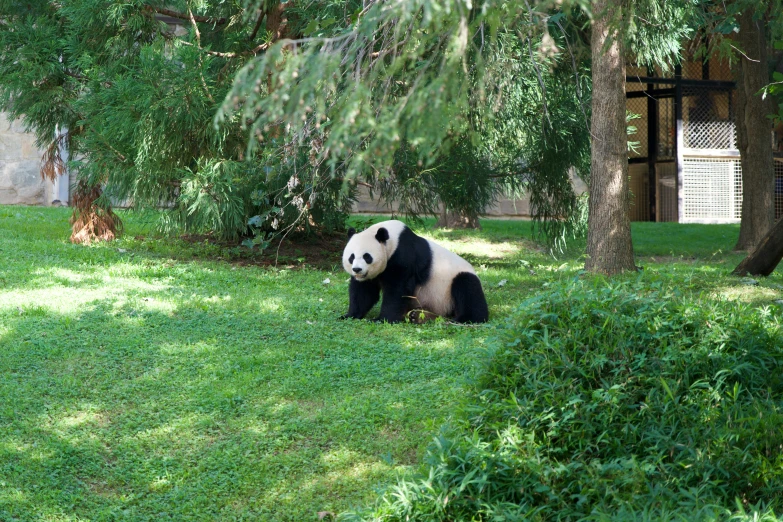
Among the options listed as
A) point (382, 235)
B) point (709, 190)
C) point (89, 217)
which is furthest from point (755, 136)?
point (89, 217)

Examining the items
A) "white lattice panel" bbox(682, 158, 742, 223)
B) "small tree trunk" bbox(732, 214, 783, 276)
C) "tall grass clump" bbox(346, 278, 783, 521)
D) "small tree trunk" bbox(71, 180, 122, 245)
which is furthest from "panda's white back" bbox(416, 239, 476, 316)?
"white lattice panel" bbox(682, 158, 742, 223)

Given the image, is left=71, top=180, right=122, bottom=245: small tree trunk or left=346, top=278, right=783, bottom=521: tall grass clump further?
left=71, top=180, right=122, bottom=245: small tree trunk

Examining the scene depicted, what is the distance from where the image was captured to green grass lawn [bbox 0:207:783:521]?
448cm

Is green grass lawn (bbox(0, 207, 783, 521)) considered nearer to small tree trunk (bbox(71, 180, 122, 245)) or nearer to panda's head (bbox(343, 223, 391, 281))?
panda's head (bbox(343, 223, 391, 281))

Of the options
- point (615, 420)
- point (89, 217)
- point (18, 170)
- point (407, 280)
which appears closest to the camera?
point (615, 420)

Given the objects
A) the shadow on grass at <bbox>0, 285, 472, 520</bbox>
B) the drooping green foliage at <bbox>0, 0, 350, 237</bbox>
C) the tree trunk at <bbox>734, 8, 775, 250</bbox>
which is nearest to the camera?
the shadow on grass at <bbox>0, 285, 472, 520</bbox>

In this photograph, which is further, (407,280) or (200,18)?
(200,18)

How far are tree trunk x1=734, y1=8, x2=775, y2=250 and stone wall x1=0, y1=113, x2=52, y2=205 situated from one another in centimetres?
1440

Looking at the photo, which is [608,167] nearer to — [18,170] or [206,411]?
[206,411]

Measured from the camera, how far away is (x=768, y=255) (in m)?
9.23

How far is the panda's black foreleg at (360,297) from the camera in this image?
7254 mm

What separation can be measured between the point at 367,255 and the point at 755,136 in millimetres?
7470

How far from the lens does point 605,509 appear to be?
3.64 m

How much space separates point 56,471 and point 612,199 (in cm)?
584
